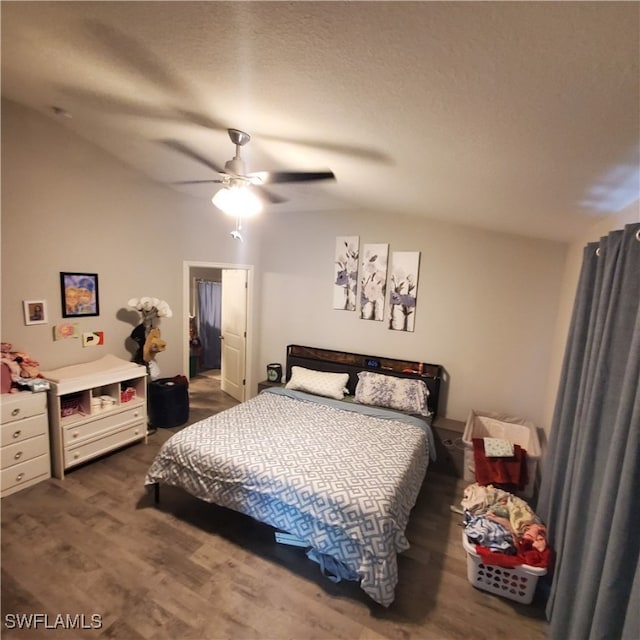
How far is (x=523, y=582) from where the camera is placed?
186 cm

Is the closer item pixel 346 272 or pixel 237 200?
pixel 237 200

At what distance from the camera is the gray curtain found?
110 centimetres

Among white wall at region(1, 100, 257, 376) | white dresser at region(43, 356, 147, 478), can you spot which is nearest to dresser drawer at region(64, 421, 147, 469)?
white dresser at region(43, 356, 147, 478)

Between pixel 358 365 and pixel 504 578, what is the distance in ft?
7.41

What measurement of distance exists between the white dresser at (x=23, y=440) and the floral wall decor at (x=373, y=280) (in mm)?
3124

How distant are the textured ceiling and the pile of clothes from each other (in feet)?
6.27

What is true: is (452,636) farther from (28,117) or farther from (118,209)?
(28,117)

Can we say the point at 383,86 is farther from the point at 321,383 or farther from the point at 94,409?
the point at 94,409

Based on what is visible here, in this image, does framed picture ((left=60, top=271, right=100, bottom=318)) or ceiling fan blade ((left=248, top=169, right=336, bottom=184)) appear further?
framed picture ((left=60, top=271, right=100, bottom=318))

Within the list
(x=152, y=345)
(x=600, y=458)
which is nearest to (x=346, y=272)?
(x=152, y=345)

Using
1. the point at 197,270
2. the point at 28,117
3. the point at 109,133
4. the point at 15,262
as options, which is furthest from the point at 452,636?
the point at 197,270

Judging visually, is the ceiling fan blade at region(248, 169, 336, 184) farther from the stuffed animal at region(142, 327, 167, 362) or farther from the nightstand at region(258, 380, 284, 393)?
the nightstand at region(258, 380, 284, 393)

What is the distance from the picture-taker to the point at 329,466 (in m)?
2.20

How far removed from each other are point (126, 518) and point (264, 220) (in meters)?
3.51
